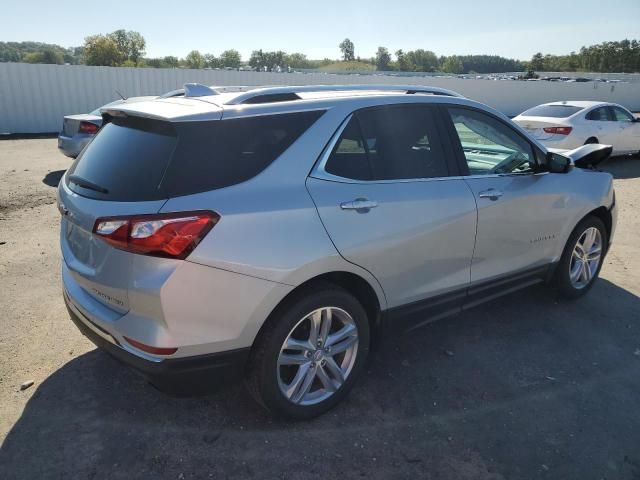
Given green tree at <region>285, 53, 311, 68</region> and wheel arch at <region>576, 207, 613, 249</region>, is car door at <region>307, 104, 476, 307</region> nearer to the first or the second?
wheel arch at <region>576, 207, 613, 249</region>

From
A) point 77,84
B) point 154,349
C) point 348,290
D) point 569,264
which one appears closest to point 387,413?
point 348,290

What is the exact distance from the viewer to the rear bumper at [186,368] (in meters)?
2.36

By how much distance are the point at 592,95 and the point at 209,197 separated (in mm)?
34522

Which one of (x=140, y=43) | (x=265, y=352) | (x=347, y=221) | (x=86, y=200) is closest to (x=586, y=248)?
(x=347, y=221)

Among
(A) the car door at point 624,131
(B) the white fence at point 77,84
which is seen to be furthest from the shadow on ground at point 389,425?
(B) the white fence at point 77,84

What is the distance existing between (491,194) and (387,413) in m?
1.67

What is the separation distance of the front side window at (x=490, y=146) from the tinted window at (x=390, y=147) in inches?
12.6

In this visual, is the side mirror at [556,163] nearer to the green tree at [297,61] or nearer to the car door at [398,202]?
the car door at [398,202]

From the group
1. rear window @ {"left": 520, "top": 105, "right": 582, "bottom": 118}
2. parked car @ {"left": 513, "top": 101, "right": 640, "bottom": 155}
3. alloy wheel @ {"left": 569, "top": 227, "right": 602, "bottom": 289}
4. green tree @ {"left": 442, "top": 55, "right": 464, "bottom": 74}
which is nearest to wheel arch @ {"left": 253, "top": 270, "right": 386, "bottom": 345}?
alloy wheel @ {"left": 569, "top": 227, "right": 602, "bottom": 289}

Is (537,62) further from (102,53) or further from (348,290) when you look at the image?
(348,290)

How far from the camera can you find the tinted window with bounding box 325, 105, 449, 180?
2.84 meters

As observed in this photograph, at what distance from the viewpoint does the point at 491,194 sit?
3498 millimetres

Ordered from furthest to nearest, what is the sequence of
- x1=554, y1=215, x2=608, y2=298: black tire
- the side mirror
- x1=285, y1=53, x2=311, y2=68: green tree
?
x1=285, y1=53, x2=311, y2=68: green tree
x1=554, y1=215, x2=608, y2=298: black tire
the side mirror

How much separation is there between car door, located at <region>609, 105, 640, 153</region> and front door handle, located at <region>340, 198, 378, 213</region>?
1195 centimetres
